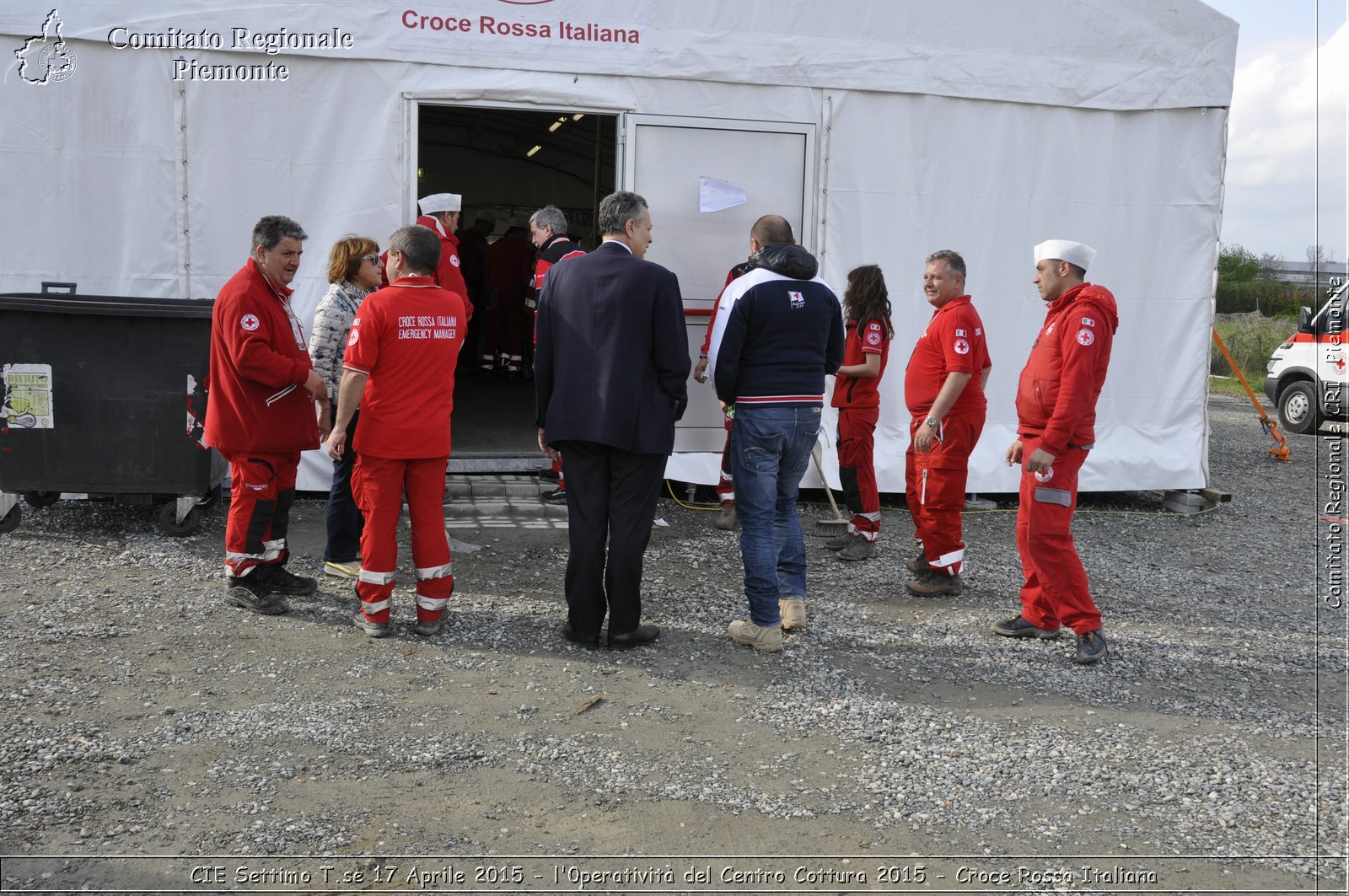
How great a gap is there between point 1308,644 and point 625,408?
367 cm

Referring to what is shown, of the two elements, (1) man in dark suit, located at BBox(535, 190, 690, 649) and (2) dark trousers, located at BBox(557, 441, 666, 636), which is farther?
(2) dark trousers, located at BBox(557, 441, 666, 636)

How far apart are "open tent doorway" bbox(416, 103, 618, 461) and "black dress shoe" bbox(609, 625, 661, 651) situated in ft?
17.8

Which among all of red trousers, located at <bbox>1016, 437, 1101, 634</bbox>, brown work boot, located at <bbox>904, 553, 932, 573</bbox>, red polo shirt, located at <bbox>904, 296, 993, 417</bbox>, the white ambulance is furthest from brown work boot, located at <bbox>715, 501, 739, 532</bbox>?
the white ambulance

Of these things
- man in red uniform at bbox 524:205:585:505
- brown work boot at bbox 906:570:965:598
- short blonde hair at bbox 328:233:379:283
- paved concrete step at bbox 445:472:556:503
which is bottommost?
brown work boot at bbox 906:570:965:598

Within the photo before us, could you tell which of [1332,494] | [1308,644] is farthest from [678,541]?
[1332,494]

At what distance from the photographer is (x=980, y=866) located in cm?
321

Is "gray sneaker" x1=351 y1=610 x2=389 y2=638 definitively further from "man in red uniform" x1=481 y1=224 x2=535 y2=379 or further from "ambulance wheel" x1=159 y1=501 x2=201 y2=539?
"man in red uniform" x1=481 y1=224 x2=535 y2=379

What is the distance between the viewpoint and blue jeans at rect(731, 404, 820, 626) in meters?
4.86

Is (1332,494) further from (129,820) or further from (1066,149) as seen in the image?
(129,820)

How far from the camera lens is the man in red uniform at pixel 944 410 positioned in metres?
5.47

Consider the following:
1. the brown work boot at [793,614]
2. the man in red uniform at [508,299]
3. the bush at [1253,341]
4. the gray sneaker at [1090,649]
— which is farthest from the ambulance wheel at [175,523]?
the bush at [1253,341]

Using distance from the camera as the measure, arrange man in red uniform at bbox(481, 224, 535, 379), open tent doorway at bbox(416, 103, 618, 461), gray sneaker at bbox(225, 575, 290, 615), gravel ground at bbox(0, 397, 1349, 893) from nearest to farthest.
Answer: gravel ground at bbox(0, 397, 1349, 893)
gray sneaker at bbox(225, 575, 290, 615)
open tent doorway at bbox(416, 103, 618, 461)
man in red uniform at bbox(481, 224, 535, 379)

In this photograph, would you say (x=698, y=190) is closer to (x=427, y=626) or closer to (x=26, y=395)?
(x=427, y=626)

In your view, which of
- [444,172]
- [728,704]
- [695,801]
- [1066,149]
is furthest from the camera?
[444,172]
